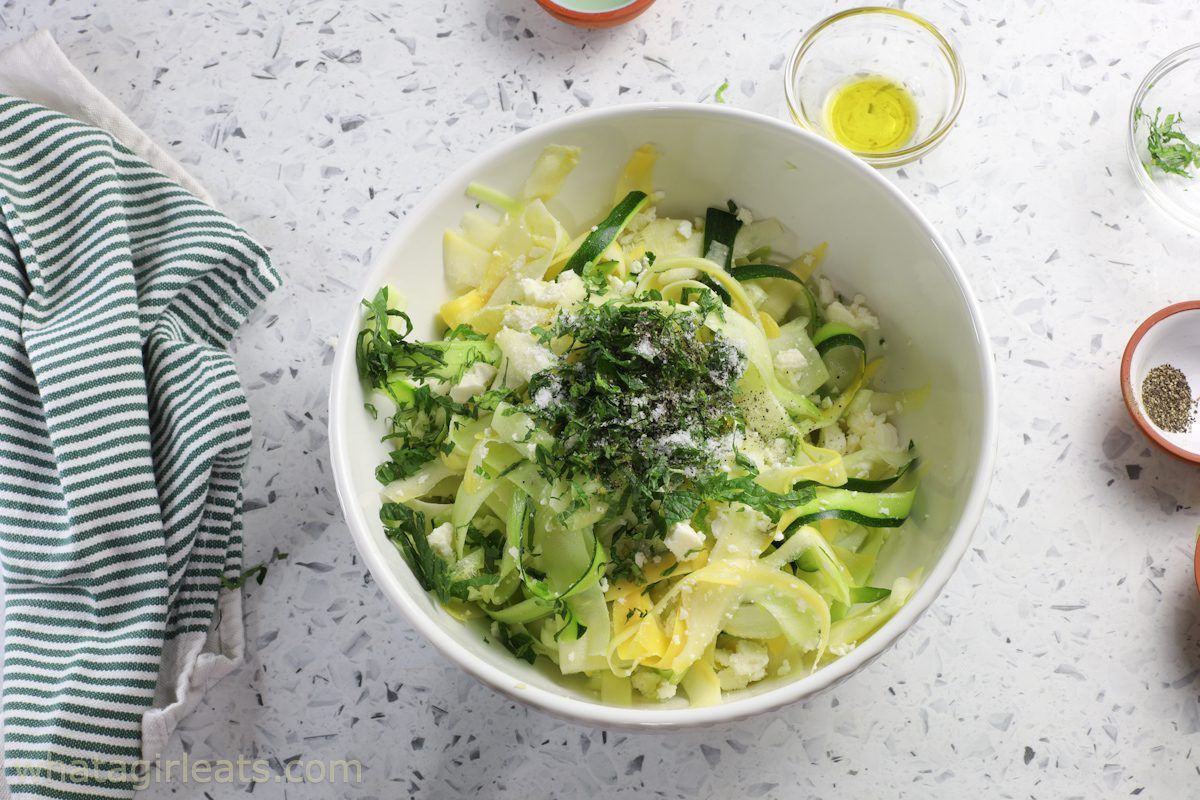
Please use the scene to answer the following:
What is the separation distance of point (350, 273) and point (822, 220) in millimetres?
994

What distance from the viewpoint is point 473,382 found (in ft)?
5.21

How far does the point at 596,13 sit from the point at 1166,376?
4.73 feet

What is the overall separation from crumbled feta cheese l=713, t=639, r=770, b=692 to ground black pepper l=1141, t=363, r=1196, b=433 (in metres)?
1.04

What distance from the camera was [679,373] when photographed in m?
1.52

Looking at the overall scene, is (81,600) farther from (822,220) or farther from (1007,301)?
(1007,301)

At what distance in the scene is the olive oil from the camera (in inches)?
82.9

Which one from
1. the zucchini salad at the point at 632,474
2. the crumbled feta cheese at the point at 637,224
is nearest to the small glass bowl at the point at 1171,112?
the zucchini salad at the point at 632,474

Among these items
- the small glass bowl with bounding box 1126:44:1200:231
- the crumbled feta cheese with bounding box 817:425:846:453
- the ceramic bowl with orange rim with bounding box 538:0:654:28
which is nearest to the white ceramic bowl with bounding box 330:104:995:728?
the crumbled feta cheese with bounding box 817:425:846:453

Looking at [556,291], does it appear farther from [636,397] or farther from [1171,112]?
[1171,112]

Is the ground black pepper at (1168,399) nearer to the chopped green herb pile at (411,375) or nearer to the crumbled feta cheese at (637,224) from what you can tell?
the crumbled feta cheese at (637,224)

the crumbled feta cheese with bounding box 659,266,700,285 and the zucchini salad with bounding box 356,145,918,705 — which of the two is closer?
the zucchini salad with bounding box 356,145,918,705

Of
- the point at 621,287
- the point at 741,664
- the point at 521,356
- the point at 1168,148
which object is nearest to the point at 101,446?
the point at 521,356

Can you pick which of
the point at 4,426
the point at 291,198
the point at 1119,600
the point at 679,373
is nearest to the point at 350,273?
the point at 291,198

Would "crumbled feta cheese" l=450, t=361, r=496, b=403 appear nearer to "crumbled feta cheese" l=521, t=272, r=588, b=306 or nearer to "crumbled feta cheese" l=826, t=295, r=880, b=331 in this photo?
"crumbled feta cheese" l=521, t=272, r=588, b=306
